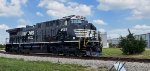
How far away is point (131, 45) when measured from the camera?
1366 inches

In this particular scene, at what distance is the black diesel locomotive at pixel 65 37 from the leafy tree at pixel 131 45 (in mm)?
8043

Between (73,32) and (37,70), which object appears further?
(73,32)

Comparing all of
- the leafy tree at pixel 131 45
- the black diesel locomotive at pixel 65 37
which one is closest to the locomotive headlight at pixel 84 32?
Result: the black diesel locomotive at pixel 65 37

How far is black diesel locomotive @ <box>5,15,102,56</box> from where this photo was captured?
26.6 metres

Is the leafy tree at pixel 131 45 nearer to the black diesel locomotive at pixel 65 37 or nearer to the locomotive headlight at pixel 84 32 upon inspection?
the black diesel locomotive at pixel 65 37

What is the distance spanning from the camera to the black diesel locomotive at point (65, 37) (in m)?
26.6

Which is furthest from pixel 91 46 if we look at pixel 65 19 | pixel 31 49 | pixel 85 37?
pixel 31 49

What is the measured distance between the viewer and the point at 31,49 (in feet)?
115

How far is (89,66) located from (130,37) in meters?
18.0

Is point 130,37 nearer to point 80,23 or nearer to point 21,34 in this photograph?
point 80,23

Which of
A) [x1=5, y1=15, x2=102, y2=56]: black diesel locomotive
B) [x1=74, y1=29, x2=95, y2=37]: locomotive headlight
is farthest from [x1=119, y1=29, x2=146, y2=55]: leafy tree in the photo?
[x1=74, y1=29, x2=95, y2=37]: locomotive headlight

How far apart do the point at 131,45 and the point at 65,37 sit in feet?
31.2

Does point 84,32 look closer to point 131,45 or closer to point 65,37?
point 65,37

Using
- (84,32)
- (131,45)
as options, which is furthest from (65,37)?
(131,45)
